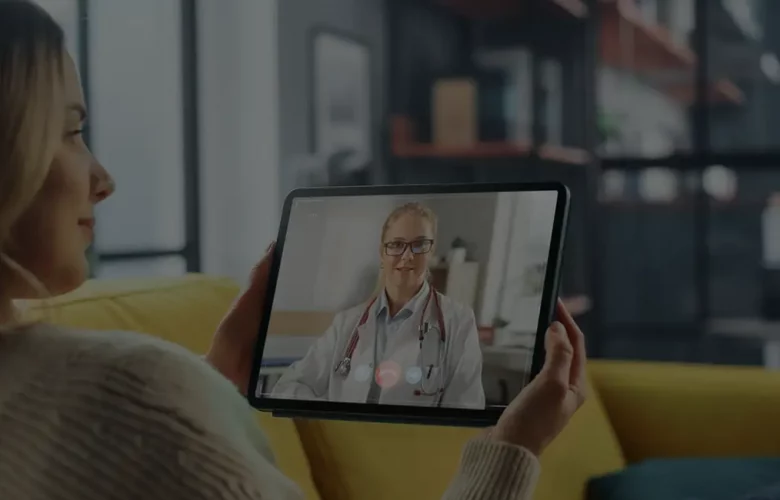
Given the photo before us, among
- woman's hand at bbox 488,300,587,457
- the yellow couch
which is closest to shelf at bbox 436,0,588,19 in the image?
the yellow couch

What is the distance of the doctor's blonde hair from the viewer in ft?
2.65

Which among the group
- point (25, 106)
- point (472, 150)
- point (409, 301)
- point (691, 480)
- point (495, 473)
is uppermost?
point (472, 150)

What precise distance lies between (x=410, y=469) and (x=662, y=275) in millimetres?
1854

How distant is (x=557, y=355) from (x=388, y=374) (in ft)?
0.45

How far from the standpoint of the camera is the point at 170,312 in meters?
1.11

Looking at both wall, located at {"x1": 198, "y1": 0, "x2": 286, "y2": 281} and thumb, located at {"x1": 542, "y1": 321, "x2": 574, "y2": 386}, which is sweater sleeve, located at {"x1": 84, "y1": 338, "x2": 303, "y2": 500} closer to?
thumb, located at {"x1": 542, "y1": 321, "x2": 574, "y2": 386}

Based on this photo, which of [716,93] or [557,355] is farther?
[716,93]

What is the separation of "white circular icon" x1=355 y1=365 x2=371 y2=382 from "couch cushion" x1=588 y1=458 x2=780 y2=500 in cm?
76

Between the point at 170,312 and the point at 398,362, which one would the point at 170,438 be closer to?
the point at 398,362

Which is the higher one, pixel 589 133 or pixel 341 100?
pixel 341 100

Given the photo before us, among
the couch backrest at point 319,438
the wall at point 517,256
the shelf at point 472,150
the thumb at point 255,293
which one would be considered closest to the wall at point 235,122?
the shelf at point 472,150

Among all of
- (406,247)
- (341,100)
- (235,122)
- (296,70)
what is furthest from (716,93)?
(406,247)

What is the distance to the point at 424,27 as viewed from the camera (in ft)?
9.74

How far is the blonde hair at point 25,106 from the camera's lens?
0.50 m
